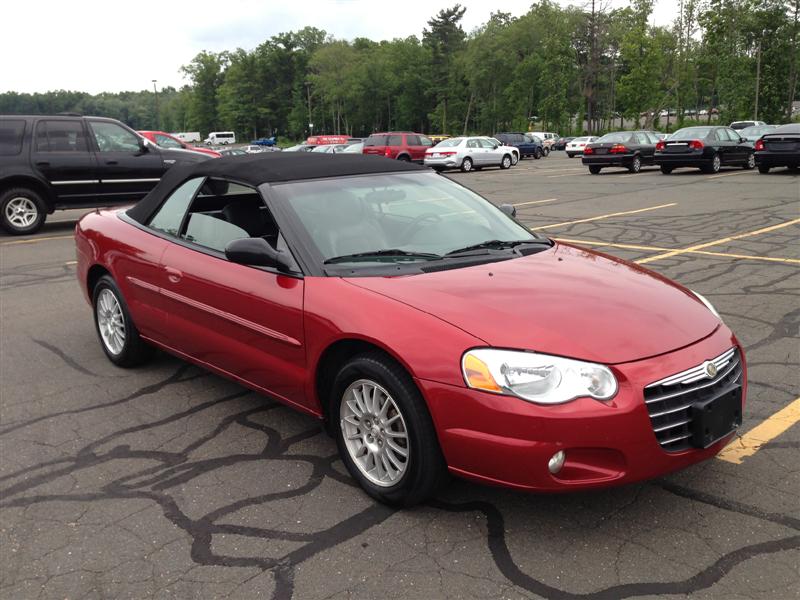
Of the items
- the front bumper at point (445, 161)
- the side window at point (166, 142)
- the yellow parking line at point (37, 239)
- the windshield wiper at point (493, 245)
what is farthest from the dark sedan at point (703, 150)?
the windshield wiper at point (493, 245)

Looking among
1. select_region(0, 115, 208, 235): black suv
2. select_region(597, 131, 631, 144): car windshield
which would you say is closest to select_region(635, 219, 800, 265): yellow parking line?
select_region(0, 115, 208, 235): black suv

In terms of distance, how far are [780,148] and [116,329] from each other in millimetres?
21079

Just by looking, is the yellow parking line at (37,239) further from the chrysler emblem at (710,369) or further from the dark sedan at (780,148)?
the dark sedan at (780,148)

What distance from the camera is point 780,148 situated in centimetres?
2092

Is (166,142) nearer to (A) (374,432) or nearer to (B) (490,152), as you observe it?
(B) (490,152)

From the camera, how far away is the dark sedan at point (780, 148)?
67.6 feet

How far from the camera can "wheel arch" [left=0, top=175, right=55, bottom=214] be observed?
12.1m

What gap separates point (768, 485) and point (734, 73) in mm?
72386

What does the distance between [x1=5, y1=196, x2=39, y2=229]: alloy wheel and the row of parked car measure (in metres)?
18.2

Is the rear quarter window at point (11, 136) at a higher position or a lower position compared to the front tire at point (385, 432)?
higher

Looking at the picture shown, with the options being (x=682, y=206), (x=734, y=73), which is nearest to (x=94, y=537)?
(x=682, y=206)

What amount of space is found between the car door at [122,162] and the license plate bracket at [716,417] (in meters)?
12.0

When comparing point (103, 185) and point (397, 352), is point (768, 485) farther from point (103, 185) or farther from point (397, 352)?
point (103, 185)

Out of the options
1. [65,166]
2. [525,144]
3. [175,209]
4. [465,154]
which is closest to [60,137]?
[65,166]
